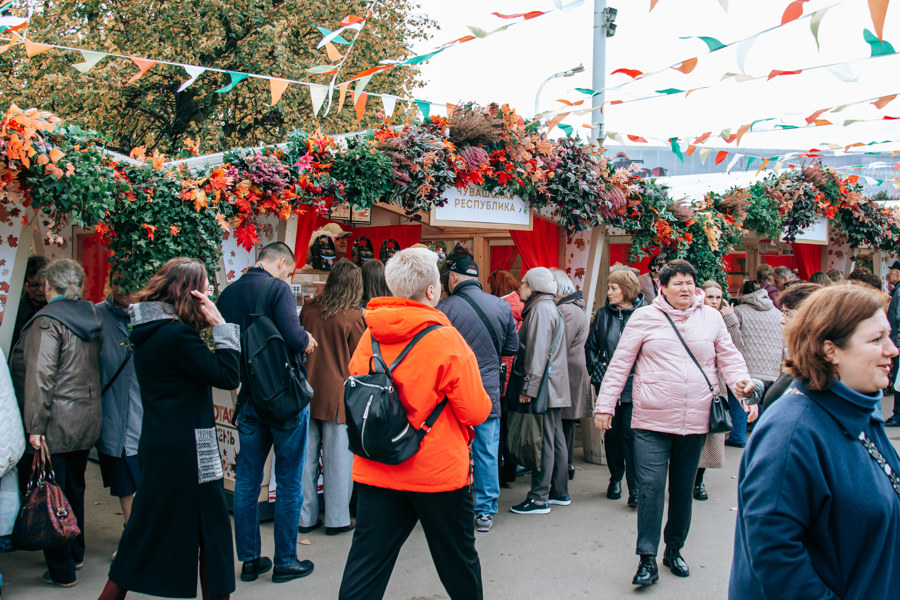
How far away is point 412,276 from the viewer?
2.78 meters

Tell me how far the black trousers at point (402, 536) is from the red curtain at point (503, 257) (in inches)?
244

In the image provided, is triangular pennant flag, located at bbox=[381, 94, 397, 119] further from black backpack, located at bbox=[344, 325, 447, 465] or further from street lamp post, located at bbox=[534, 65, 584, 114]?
street lamp post, located at bbox=[534, 65, 584, 114]

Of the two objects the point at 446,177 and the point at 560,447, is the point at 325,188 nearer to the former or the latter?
the point at 446,177

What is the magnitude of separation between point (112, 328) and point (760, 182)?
24.2ft

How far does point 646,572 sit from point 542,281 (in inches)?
83.2

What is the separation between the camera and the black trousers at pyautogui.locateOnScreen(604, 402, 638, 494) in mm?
5117

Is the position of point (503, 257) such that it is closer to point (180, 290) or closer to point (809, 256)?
point (809, 256)

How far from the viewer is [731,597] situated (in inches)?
75.3

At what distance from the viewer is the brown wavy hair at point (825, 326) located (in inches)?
69.8

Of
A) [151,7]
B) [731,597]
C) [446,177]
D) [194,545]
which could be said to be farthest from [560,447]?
[151,7]

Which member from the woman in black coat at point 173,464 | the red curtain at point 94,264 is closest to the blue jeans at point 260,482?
the woman in black coat at point 173,464

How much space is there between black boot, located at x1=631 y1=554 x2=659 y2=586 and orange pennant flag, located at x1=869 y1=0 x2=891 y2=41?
2.72 meters

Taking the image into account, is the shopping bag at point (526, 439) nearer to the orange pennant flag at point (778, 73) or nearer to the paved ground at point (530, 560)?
the paved ground at point (530, 560)

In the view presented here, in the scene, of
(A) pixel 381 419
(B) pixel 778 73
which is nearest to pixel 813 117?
(B) pixel 778 73
